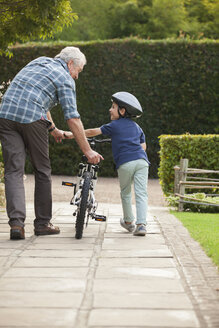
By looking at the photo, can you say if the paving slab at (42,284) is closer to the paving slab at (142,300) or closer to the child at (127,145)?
the paving slab at (142,300)

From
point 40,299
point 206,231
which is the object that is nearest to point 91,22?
point 206,231

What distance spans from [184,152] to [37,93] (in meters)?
5.16

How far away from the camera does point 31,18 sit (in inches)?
271

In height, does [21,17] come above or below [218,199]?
above

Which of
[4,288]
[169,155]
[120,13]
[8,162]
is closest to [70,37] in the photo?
[120,13]

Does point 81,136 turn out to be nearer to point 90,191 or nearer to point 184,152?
point 90,191

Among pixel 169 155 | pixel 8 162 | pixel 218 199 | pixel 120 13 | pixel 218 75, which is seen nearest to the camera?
pixel 8 162

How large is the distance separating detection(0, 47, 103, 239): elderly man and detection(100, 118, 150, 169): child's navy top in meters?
0.40

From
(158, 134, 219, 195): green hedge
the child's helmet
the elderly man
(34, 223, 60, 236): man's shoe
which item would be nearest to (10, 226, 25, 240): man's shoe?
the elderly man

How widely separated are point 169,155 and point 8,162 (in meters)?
5.14

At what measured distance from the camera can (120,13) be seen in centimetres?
2475

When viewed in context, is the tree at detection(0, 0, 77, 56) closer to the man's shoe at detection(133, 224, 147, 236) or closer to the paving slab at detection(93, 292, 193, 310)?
the man's shoe at detection(133, 224, 147, 236)

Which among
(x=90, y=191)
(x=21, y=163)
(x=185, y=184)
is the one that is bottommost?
(x=185, y=184)

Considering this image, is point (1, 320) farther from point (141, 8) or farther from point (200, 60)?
point (141, 8)
